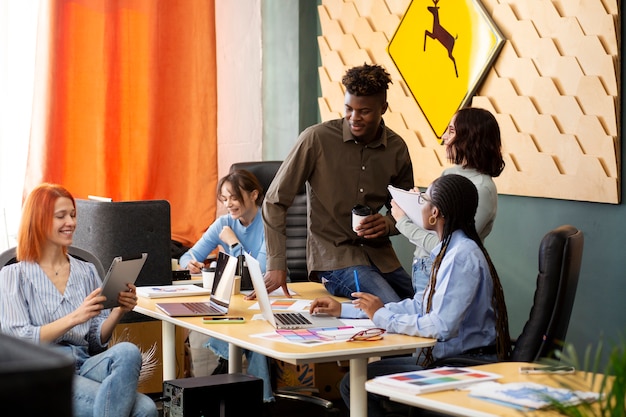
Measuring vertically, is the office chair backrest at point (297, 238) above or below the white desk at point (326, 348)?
above

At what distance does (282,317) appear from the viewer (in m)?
3.50

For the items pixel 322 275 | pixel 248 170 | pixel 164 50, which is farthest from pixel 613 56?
pixel 164 50

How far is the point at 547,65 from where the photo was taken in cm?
429

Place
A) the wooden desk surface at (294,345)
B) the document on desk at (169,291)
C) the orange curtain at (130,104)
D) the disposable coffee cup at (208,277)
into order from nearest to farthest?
1. the wooden desk surface at (294,345)
2. the document on desk at (169,291)
3. the disposable coffee cup at (208,277)
4. the orange curtain at (130,104)

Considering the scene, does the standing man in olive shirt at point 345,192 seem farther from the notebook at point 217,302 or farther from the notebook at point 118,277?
the notebook at point 118,277

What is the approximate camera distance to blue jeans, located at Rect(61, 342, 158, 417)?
3266 mm

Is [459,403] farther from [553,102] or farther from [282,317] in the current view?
[553,102]

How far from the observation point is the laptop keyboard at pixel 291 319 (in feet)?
11.2

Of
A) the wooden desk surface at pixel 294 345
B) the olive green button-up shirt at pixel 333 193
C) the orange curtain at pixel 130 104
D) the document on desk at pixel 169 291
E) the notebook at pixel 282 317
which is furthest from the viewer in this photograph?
the orange curtain at pixel 130 104

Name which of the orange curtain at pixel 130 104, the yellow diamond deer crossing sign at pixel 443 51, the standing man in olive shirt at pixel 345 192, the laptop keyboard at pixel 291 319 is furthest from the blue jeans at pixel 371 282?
the orange curtain at pixel 130 104

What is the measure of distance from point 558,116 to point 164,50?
2998 mm

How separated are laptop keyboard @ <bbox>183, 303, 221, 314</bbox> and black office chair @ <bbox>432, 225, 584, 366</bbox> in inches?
50.1

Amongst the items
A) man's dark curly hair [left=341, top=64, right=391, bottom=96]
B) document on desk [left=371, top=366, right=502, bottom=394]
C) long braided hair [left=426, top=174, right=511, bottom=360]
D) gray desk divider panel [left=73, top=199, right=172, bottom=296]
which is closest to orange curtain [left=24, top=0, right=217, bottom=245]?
gray desk divider panel [left=73, top=199, right=172, bottom=296]

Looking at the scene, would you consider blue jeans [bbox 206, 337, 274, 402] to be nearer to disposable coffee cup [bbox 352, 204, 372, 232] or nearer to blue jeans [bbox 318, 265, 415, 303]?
blue jeans [bbox 318, 265, 415, 303]
